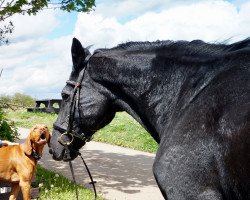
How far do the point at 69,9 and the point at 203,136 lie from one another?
22.5 ft

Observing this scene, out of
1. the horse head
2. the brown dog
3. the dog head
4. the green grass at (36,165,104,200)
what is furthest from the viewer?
the green grass at (36,165,104,200)

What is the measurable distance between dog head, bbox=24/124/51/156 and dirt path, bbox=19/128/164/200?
184 cm

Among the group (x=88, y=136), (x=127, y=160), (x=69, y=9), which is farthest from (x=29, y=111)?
(x=88, y=136)

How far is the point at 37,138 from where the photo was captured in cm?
602

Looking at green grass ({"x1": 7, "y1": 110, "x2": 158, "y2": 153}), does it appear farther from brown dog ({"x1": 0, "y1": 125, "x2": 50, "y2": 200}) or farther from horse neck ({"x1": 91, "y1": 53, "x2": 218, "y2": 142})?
horse neck ({"x1": 91, "y1": 53, "x2": 218, "y2": 142})

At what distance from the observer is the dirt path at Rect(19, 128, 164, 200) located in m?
7.79

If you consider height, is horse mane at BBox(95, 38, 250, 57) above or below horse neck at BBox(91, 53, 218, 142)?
above

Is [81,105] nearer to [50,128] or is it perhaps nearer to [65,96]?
[65,96]

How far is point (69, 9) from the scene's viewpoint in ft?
29.5

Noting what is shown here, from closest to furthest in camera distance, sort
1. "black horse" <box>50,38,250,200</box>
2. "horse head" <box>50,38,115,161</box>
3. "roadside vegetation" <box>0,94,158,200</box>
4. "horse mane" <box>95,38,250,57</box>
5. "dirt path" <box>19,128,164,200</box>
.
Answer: "black horse" <box>50,38,250,200</box> → "horse mane" <box>95,38,250,57</box> → "horse head" <box>50,38,115,161</box> → "roadside vegetation" <box>0,94,158,200</box> → "dirt path" <box>19,128,164,200</box>

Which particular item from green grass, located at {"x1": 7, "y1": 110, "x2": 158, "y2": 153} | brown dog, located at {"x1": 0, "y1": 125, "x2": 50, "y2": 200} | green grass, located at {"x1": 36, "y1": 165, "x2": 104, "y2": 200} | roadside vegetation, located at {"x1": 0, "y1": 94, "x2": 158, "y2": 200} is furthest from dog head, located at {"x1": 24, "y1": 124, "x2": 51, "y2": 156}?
green grass, located at {"x1": 7, "y1": 110, "x2": 158, "y2": 153}

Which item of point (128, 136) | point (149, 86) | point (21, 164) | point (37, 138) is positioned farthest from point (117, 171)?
point (149, 86)

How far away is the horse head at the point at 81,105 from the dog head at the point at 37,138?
2.32 m

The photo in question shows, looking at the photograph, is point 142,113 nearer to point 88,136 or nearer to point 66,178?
point 88,136
